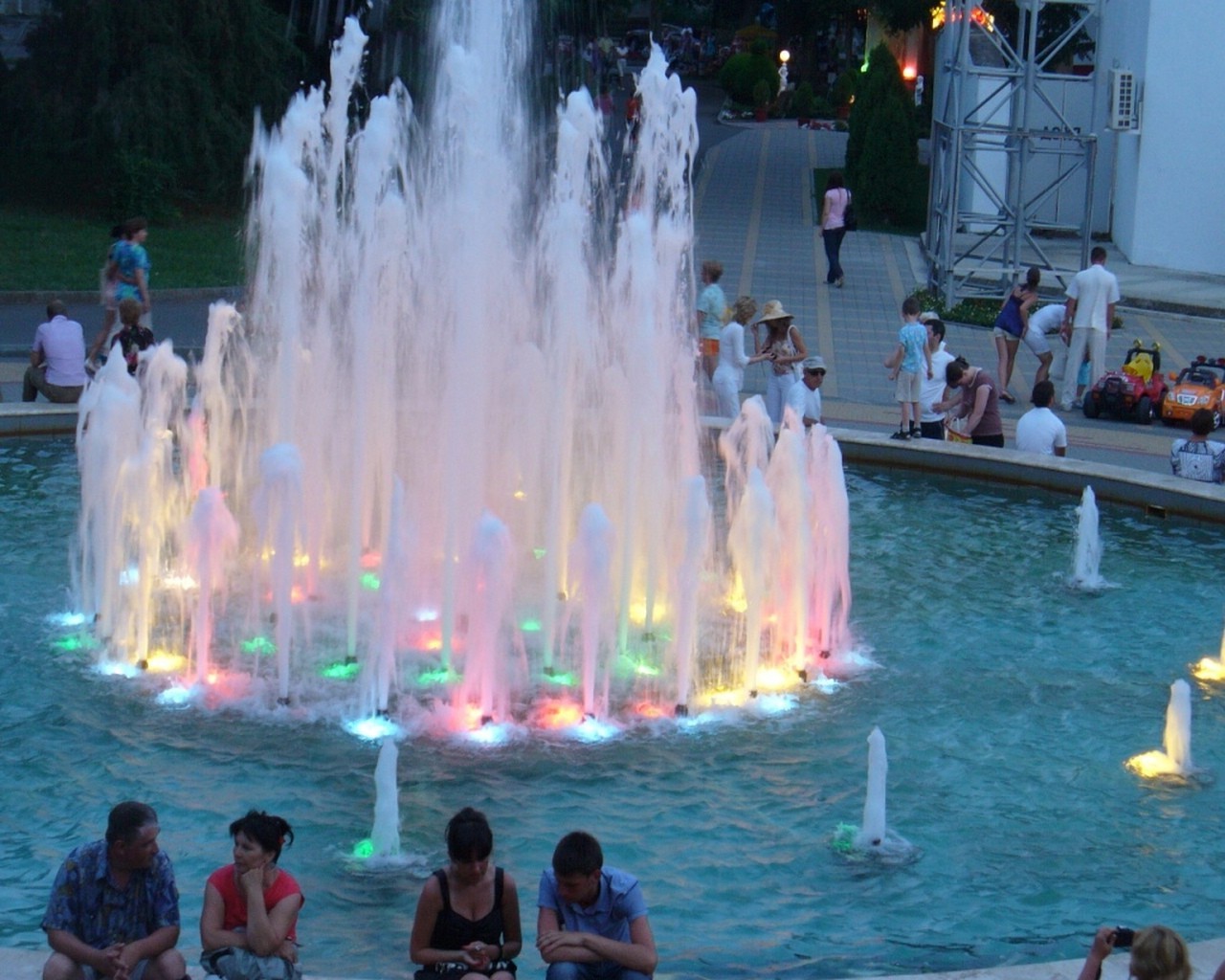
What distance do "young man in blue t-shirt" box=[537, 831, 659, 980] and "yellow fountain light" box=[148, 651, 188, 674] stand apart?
4048 mm

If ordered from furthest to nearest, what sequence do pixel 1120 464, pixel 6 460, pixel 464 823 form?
pixel 1120 464, pixel 6 460, pixel 464 823

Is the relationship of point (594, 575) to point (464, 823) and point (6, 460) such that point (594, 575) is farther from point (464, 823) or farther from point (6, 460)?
point (6, 460)

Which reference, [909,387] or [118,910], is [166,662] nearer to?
[118,910]

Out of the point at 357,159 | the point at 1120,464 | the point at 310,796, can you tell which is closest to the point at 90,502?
the point at 357,159

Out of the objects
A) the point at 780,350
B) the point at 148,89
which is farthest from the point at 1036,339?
the point at 148,89

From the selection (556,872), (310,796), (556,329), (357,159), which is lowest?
(310,796)

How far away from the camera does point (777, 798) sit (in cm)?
754

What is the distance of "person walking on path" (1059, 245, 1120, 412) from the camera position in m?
16.4

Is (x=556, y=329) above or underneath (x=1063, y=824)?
above

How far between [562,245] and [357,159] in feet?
4.62

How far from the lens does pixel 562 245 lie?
11109 mm

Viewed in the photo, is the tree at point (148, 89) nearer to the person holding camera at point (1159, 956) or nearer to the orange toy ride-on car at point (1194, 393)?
the orange toy ride-on car at point (1194, 393)

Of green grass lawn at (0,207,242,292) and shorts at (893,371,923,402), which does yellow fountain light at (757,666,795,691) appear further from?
green grass lawn at (0,207,242,292)

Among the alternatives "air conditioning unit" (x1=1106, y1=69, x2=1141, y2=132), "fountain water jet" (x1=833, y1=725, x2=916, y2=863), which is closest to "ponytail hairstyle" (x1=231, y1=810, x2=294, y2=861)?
"fountain water jet" (x1=833, y1=725, x2=916, y2=863)
